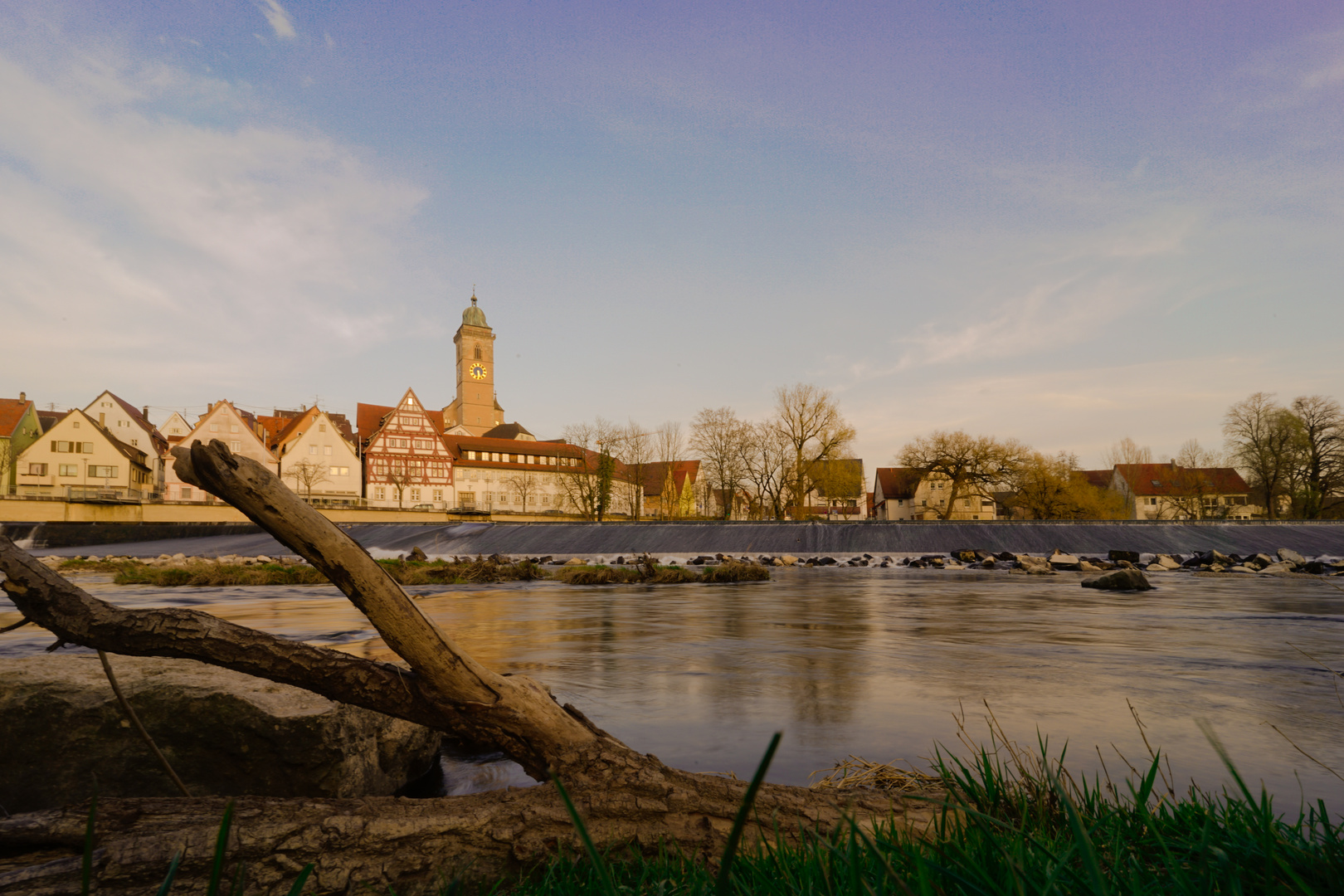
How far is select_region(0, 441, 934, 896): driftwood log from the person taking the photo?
74.4 inches

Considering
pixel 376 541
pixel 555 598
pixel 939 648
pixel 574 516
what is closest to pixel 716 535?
pixel 376 541

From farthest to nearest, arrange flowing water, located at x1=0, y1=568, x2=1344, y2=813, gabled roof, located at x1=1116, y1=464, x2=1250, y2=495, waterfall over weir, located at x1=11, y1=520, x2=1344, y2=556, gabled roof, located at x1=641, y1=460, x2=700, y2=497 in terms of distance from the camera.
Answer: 1. gabled roof, located at x1=641, y1=460, x2=700, y2=497
2. gabled roof, located at x1=1116, y1=464, x2=1250, y2=495
3. waterfall over weir, located at x1=11, y1=520, x2=1344, y2=556
4. flowing water, located at x1=0, y1=568, x2=1344, y2=813

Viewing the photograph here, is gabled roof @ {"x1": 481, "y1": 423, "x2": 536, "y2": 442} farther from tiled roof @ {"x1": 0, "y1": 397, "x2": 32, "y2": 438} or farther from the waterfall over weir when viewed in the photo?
the waterfall over weir

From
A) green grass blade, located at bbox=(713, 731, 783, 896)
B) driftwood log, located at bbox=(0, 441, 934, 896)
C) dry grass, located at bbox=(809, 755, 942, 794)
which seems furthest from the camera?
dry grass, located at bbox=(809, 755, 942, 794)

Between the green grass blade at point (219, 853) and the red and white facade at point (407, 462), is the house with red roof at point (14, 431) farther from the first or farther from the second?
the green grass blade at point (219, 853)

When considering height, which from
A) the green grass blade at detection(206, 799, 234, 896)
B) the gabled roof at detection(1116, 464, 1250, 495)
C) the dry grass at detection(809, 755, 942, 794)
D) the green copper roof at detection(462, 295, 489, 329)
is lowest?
the dry grass at detection(809, 755, 942, 794)

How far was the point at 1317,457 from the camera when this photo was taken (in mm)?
55344

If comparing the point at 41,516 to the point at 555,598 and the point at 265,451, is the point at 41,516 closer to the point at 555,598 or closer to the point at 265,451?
the point at 265,451

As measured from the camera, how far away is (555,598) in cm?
1412

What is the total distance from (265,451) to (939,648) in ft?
260

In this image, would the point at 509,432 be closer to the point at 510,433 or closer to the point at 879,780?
the point at 510,433

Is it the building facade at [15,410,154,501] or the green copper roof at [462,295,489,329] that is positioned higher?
the green copper roof at [462,295,489,329]

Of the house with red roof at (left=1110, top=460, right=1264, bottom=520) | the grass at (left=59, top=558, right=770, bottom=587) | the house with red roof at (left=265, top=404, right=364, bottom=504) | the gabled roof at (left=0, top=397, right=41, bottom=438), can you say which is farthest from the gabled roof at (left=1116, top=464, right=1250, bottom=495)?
the gabled roof at (left=0, top=397, right=41, bottom=438)

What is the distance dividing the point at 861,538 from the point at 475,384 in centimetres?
9766
